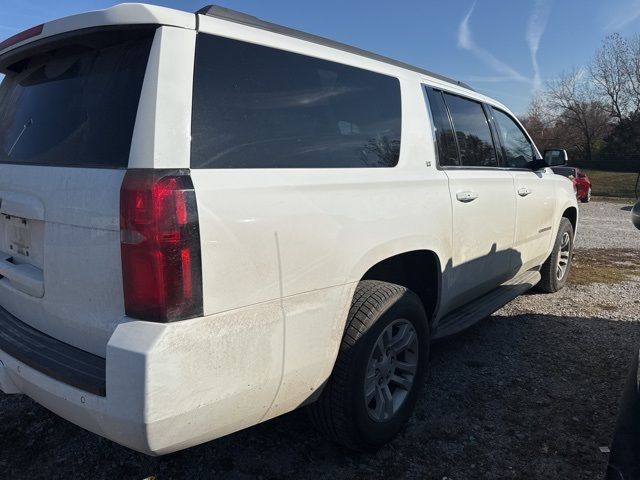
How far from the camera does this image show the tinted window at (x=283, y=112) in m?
1.87

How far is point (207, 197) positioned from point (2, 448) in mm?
2026

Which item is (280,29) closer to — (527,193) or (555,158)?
(527,193)

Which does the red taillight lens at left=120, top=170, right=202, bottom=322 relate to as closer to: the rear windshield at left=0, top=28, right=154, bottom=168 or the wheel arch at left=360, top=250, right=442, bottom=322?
the rear windshield at left=0, top=28, right=154, bottom=168

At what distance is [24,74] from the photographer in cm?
252

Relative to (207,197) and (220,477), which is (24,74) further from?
(220,477)

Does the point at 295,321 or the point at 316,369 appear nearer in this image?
the point at 295,321

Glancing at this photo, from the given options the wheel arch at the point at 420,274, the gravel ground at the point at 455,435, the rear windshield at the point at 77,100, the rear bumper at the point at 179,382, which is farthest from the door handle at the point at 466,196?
the rear windshield at the point at 77,100

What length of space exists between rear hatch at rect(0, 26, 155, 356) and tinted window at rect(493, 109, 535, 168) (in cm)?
335

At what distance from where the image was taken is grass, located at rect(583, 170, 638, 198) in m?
27.3

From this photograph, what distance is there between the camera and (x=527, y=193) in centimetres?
430

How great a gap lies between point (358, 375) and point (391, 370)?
16.5 inches

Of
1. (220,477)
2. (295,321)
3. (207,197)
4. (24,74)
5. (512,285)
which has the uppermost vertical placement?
(24,74)

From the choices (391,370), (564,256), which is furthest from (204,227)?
(564,256)

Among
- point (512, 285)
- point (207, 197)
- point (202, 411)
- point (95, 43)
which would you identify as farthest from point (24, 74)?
point (512, 285)
